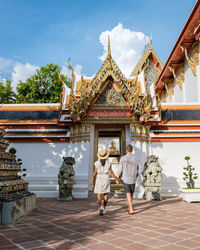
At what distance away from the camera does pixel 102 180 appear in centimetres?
483

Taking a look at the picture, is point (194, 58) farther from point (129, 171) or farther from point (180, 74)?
point (129, 171)

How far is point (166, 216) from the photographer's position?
4.49 metres

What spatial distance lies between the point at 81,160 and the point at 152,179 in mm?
2571

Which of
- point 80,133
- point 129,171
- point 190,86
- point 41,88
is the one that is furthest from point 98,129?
point 41,88

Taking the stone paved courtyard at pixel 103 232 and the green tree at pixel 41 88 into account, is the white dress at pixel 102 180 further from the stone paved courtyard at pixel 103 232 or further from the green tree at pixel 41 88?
the green tree at pixel 41 88

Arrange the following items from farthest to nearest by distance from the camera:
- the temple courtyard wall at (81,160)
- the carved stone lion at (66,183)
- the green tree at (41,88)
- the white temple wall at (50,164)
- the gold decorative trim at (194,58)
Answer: the green tree at (41,88) < the gold decorative trim at (194,58) < the temple courtyard wall at (81,160) < the white temple wall at (50,164) < the carved stone lion at (66,183)

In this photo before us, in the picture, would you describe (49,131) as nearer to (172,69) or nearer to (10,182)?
(10,182)

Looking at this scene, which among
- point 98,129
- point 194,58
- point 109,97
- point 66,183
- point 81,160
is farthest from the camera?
point 194,58

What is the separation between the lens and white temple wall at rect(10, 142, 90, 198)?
25.9 ft

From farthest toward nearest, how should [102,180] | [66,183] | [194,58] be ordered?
[194,58] < [66,183] < [102,180]

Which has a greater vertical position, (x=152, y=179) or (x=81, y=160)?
(x=81, y=160)

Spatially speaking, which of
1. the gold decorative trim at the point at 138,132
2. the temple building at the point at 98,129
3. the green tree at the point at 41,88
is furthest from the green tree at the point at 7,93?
the gold decorative trim at the point at 138,132

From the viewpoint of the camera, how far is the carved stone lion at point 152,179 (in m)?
7.04

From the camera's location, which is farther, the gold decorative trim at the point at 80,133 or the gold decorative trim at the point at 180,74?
the gold decorative trim at the point at 180,74
